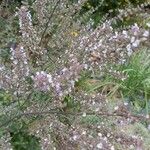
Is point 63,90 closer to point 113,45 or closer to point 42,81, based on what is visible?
point 42,81

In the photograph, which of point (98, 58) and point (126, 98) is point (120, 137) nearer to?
point (98, 58)

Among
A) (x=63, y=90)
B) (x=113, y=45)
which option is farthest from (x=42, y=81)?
(x=113, y=45)

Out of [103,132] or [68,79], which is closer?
[68,79]

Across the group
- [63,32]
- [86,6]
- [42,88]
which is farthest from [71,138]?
[86,6]

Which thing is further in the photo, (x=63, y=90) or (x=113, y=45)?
(x=63, y=90)

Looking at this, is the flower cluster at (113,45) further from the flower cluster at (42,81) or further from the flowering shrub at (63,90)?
the flower cluster at (42,81)

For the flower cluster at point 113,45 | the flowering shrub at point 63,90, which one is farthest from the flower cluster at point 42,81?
the flower cluster at point 113,45

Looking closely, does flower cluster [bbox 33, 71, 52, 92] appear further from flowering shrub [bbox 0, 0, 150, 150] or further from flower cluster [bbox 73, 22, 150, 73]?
flower cluster [bbox 73, 22, 150, 73]

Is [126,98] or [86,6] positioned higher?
[86,6]

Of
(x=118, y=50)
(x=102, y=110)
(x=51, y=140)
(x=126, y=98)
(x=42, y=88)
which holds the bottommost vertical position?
(x=126, y=98)
